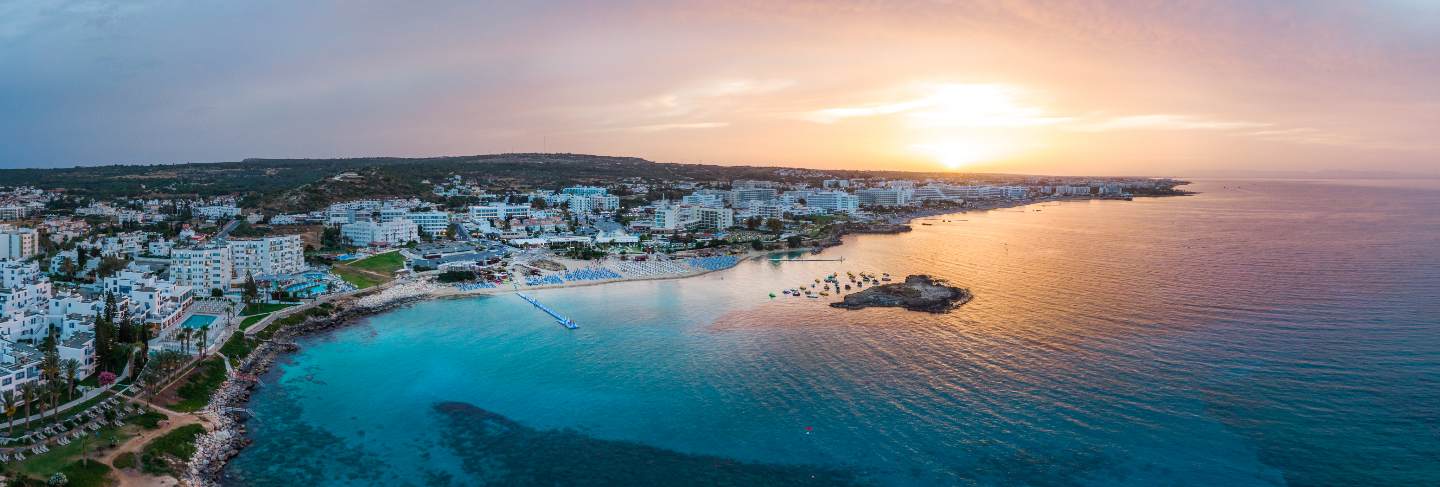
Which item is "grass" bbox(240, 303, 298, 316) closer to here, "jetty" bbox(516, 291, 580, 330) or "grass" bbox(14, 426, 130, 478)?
"jetty" bbox(516, 291, 580, 330)

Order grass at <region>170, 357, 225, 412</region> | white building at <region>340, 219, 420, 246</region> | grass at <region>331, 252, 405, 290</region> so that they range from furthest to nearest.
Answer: white building at <region>340, 219, 420, 246</region> < grass at <region>331, 252, 405, 290</region> < grass at <region>170, 357, 225, 412</region>

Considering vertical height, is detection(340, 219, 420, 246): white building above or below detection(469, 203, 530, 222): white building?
below

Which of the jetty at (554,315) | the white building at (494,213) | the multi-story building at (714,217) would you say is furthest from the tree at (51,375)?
the multi-story building at (714,217)

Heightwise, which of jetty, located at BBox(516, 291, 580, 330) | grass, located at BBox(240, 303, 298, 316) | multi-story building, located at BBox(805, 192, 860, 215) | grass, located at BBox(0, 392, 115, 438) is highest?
multi-story building, located at BBox(805, 192, 860, 215)

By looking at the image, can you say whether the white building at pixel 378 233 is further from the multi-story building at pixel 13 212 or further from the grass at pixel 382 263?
the multi-story building at pixel 13 212

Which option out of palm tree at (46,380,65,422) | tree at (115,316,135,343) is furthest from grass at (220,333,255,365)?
palm tree at (46,380,65,422)

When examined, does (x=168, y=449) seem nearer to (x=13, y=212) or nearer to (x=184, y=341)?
(x=184, y=341)

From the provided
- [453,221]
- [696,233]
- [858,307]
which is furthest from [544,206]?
[858,307]

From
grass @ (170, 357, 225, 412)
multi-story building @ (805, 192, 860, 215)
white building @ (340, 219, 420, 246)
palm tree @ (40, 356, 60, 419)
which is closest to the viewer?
palm tree @ (40, 356, 60, 419)

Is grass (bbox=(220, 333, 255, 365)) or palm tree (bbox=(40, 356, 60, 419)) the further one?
grass (bbox=(220, 333, 255, 365))
